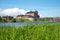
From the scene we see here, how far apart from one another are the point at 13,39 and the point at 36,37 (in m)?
0.61

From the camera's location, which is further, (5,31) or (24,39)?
(5,31)

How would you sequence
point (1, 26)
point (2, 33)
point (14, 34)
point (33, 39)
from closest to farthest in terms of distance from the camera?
point (33, 39) → point (14, 34) → point (2, 33) → point (1, 26)

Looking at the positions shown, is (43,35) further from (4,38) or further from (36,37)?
(4,38)

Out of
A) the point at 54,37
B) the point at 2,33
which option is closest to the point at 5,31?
the point at 2,33

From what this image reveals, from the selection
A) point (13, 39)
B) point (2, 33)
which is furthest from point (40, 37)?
point (2, 33)

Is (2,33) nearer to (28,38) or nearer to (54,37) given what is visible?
(28,38)

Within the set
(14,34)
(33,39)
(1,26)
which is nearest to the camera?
(33,39)

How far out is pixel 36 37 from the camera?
4145mm

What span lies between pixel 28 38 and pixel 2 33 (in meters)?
0.89

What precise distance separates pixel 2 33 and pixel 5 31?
0.60ft

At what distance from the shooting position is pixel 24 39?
13.4 feet

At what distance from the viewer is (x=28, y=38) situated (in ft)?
13.7

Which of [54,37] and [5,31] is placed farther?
[5,31]

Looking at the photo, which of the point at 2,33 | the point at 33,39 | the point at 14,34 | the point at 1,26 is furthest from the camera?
the point at 1,26
